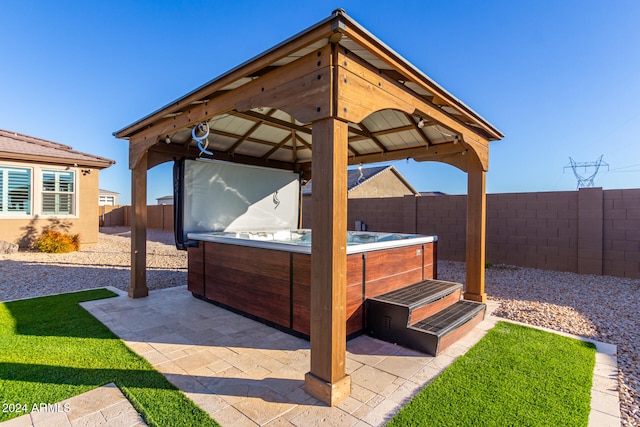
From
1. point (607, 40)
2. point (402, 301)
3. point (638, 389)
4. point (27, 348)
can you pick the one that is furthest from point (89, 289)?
point (607, 40)

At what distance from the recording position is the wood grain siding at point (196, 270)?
4541 millimetres

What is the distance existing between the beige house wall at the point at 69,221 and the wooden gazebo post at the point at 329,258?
10498mm

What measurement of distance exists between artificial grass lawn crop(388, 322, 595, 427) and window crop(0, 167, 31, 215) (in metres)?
11.3

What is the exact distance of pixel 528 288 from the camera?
5.37 m

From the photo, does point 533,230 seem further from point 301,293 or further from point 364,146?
point 301,293

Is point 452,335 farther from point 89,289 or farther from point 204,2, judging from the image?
point 204,2

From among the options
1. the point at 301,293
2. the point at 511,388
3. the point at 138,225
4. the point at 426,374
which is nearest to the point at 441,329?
the point at 426,374

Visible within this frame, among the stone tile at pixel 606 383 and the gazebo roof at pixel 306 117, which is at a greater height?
the gazebo roof at pixel 306 117

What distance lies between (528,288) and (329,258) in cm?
475

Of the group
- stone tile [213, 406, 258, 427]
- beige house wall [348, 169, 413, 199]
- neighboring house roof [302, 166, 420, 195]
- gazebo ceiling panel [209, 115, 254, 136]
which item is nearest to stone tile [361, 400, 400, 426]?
stone tile [213, 406, 258, 427]

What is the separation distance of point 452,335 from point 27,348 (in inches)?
151

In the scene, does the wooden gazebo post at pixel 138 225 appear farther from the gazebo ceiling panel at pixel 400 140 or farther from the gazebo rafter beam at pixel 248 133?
the gazebo ceiling panel at pixel 400 140

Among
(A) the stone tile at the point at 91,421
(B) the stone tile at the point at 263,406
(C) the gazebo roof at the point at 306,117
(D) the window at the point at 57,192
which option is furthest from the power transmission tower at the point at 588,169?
(D) the window at the point at 57,192

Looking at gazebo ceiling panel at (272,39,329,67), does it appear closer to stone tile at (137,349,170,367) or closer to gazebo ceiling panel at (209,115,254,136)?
gazebo ceiling panel at (209,115,254,136)
